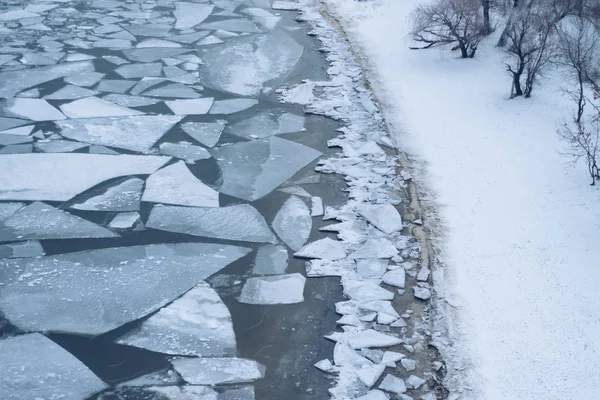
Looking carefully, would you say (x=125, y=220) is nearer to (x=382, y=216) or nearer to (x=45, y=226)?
(x=45, y=226)

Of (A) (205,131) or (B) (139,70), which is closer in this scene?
(A) (205,131)

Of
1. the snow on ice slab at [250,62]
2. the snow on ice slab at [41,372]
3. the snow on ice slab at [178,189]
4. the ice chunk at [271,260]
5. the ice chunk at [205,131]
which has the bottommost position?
the snow on ice slab at [41,372]

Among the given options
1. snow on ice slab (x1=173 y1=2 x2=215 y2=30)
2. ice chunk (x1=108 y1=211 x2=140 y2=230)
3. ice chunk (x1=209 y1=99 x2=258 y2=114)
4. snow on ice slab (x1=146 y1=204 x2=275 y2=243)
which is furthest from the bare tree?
ice chunk (x1=108 y1=211 x2=140 y2=230)

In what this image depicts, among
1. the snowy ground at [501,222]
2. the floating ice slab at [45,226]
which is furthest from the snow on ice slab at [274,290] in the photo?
the floating ice slab at [45,226]

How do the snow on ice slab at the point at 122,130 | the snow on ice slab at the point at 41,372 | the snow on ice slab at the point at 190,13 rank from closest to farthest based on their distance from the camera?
1. the snow on ice slab at the point at 41,372
2. the snow on ice slab at the point at 122,130
3. the snow on ice slab at the point at 190,13

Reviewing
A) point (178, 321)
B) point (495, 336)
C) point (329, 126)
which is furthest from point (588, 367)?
point (329, 126)

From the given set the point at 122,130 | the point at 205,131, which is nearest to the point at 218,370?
the point at 205,131

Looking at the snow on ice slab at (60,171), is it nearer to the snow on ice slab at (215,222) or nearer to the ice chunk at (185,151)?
the ice chunk at (185,151)

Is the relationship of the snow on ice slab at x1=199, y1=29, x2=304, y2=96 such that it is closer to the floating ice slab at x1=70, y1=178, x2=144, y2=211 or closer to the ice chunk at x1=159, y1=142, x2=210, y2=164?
the ice chunk at x1=159, y1=142, x2=210, y2=164
